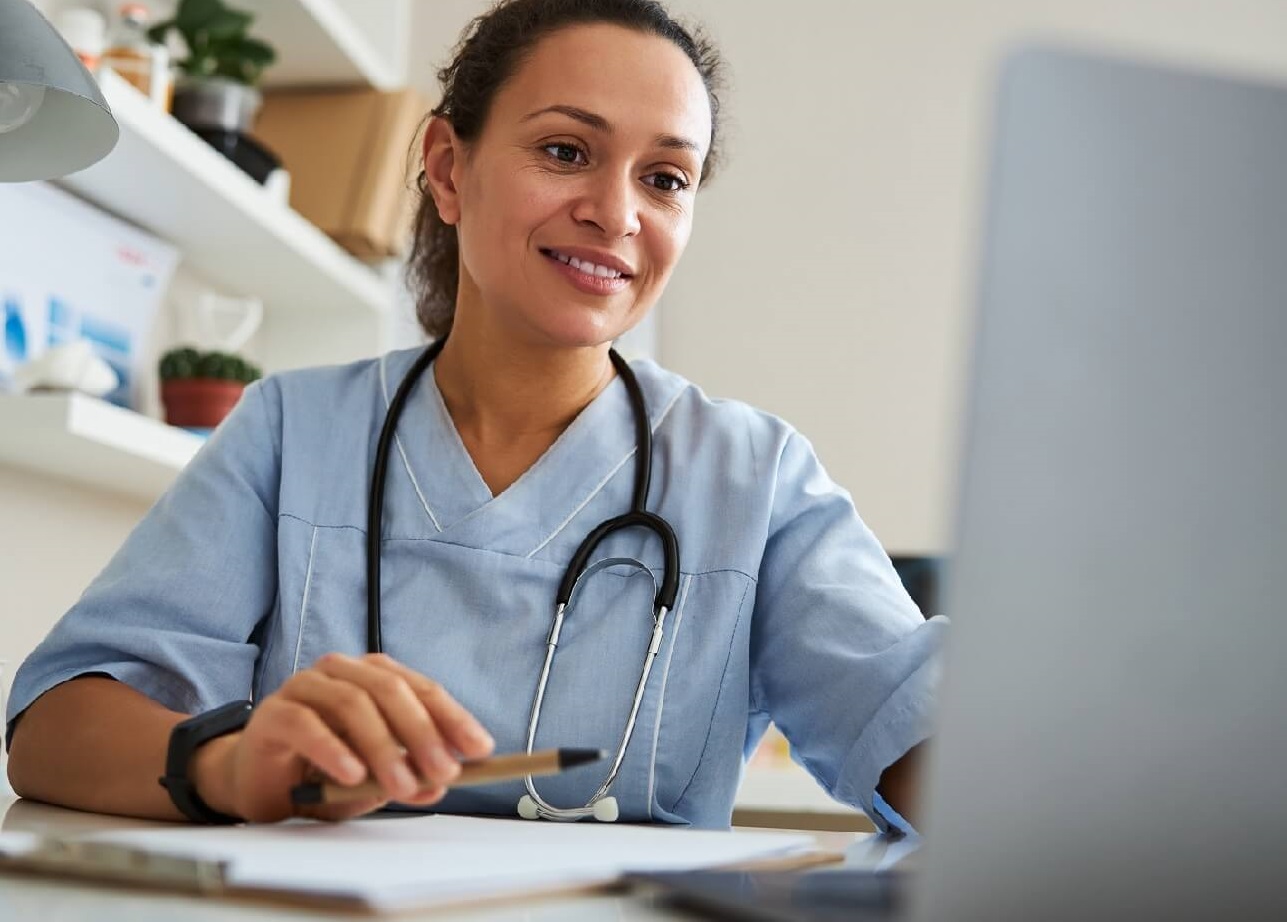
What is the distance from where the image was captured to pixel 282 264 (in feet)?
7.09

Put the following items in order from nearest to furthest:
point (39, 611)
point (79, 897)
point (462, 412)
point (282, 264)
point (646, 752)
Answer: point (79, 897), point (646, 752), point (462, 412), point (39, 611), point (282, 264)

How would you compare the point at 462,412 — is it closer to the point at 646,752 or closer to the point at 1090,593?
the point at 646,752

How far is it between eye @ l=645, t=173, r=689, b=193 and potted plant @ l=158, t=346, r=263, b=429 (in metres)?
0.91

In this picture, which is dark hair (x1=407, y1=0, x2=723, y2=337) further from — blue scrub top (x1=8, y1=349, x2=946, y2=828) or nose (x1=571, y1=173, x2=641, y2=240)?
blue scrub top (x1=8, y1=349, x2=946, y2=828)

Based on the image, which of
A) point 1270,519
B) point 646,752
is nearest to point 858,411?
point 646,752

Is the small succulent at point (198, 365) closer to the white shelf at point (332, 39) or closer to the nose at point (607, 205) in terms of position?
the white shelf at point (332, 39)

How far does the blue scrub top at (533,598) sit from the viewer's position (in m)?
1.00

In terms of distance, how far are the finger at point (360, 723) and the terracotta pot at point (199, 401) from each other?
1277 mm

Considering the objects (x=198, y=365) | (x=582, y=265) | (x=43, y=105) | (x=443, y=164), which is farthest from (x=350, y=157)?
(x=582, y=265)

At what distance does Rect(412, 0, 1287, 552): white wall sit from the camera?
2.75 meters

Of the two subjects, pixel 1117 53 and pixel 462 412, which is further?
pixel 462 412

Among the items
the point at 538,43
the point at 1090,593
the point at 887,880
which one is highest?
the point at 538,43

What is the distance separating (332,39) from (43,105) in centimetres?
112

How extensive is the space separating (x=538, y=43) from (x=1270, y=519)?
990 millimetres
